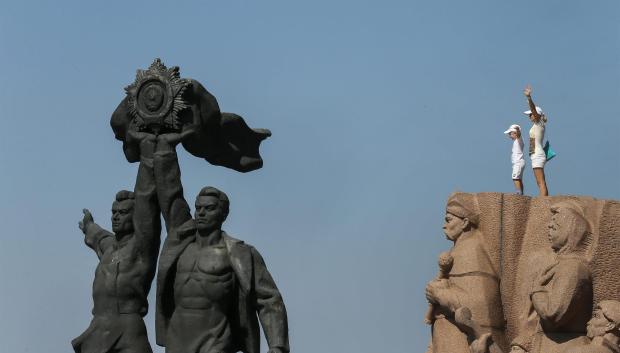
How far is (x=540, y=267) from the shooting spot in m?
21.4

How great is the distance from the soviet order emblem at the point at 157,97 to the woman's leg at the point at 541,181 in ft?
16.0

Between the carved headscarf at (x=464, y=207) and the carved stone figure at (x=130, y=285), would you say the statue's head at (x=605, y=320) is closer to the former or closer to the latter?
the carved headscarf at (x=464, y=207)

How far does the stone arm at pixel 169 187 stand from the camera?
20859 millimetres

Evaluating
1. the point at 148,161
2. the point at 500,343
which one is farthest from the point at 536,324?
the point at 148,161

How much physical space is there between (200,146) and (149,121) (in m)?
0.62

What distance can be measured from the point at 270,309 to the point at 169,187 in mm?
1598

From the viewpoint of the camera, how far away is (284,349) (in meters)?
20.1

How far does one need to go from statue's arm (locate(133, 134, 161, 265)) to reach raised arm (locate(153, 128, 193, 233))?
0.25 ft

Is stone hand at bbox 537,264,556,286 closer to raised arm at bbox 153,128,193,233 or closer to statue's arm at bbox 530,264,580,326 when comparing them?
statue's arm at bbox 530,264,580,326

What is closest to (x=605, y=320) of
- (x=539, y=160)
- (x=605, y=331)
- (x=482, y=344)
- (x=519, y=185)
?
(x=605, y=331)

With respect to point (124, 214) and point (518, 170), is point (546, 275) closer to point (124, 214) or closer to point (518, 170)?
point (518, 170)

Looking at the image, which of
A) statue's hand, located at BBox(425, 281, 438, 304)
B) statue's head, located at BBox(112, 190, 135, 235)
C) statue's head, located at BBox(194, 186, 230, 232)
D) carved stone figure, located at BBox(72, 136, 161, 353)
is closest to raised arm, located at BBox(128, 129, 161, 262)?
carved stone figure, located at BBox(72, 136, 161, 353)

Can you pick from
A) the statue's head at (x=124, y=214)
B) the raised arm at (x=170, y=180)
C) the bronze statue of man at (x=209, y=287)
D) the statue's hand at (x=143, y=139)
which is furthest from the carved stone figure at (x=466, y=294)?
the statue's hand at (x=143, y=139)

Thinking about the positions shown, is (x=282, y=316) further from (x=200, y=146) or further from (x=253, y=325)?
(x=200, y=146)
